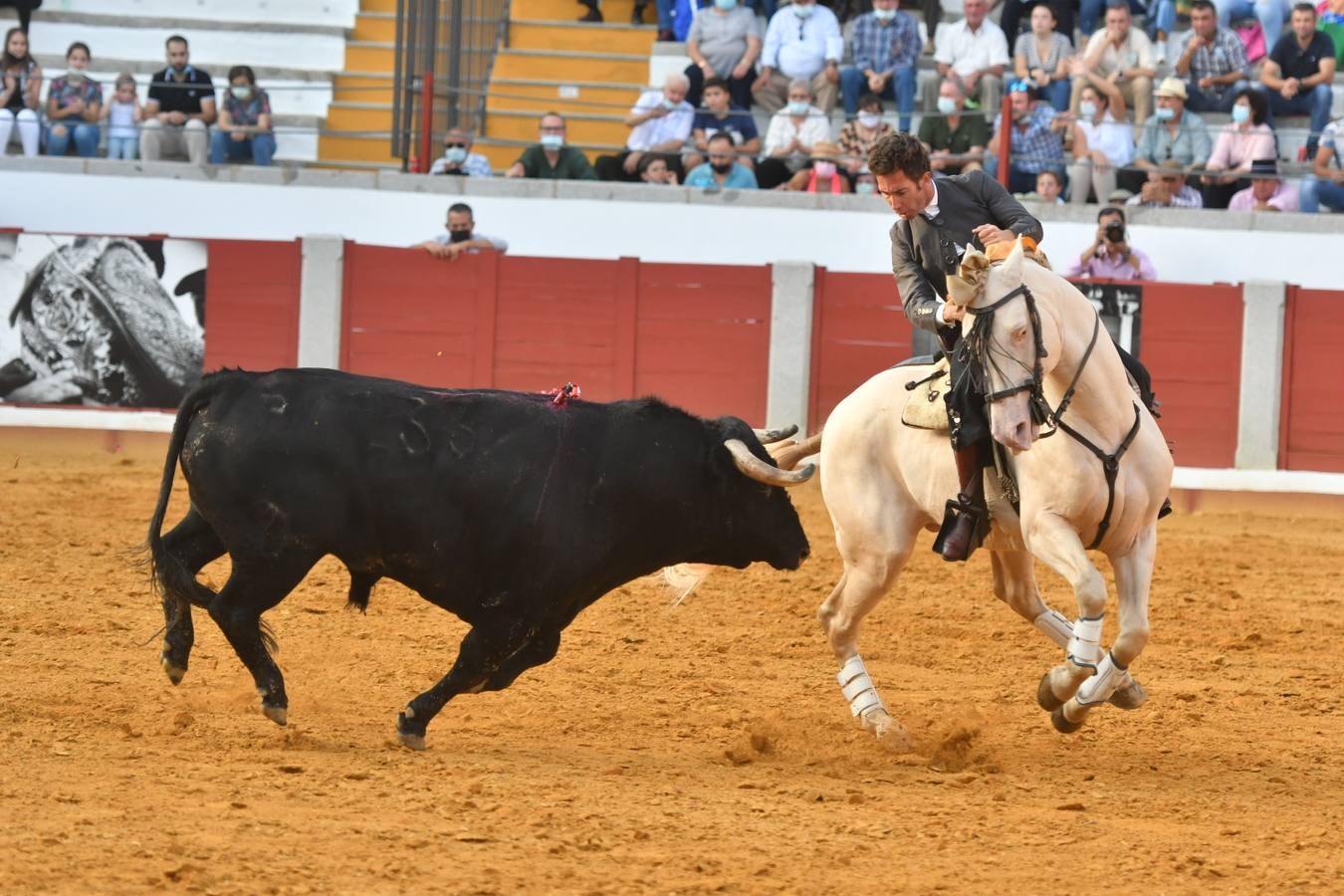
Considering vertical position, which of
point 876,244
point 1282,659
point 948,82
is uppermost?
point 948,82

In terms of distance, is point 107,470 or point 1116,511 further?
point 107,470

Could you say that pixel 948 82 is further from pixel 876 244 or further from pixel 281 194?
pixel 281 194

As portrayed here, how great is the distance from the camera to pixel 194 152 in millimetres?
16219

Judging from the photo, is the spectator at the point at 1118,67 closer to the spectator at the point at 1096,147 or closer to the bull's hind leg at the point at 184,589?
the spectator at the point at 1096,147

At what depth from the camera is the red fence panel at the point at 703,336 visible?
15117 mm

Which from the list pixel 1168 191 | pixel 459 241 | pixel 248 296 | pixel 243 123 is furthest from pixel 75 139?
pixel 1168 191

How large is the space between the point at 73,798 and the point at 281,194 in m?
11.2

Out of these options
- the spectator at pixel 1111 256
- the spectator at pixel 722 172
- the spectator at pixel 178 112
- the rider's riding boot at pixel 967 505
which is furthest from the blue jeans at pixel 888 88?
the rider's riding boot at pixel 967 505

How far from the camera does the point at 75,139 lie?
1634 cm

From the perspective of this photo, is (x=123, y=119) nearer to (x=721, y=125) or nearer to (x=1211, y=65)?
(x=721, y=125)

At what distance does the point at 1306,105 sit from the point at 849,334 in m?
4.37

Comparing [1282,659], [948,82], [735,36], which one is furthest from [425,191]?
[1282,659]

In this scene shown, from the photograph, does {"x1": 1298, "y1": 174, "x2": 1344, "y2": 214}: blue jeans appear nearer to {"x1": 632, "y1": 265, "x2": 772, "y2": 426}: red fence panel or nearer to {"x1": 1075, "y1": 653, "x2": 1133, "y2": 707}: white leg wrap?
{"x1": 632, "y1": 265, "x2": 772, "y2": 426}: red fence panel

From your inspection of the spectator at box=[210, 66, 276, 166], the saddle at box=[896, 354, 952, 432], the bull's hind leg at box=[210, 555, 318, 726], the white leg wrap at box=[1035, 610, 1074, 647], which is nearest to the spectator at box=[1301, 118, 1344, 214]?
the spectator at box=[210, 66, 276, 166]
